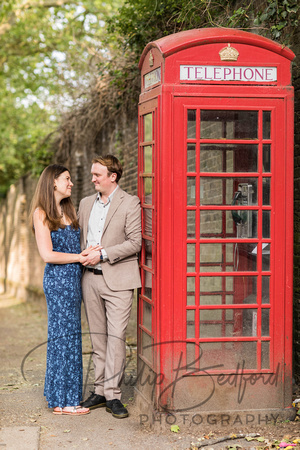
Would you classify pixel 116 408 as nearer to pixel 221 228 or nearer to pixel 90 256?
pixel 90 256

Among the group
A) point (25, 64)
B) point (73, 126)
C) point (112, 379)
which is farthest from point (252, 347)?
point (25, 64)

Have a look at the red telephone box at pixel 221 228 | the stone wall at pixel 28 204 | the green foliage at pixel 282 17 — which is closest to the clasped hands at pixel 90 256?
the red telephone box at pixel 221 228

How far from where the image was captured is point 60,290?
16.7 ft

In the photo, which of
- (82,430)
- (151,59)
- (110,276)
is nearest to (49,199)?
(110,276)

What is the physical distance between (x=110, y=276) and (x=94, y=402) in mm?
1175

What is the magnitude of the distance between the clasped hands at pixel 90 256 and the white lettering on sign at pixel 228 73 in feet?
5.24

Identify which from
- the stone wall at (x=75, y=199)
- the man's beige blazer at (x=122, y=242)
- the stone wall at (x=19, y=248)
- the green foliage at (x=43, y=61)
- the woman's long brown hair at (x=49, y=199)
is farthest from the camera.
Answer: the stone wall at (x=19, y=248)

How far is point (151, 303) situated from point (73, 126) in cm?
809

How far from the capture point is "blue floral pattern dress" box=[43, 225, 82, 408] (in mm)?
5086

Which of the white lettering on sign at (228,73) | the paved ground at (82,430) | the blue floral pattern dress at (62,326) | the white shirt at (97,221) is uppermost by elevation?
the white lettering on sign at (228,73)

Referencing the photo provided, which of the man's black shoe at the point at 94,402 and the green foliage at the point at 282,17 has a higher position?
the green foliage at the point at 282,17

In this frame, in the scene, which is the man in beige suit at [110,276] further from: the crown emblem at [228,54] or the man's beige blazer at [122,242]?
the crown emblem at [228,54]

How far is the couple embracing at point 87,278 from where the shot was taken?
5.02 metres

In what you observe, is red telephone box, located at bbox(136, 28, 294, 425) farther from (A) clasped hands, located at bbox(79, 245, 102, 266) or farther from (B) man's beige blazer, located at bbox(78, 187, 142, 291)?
(A) clasped hands, located at bbox(79, 245, 102, 266)
